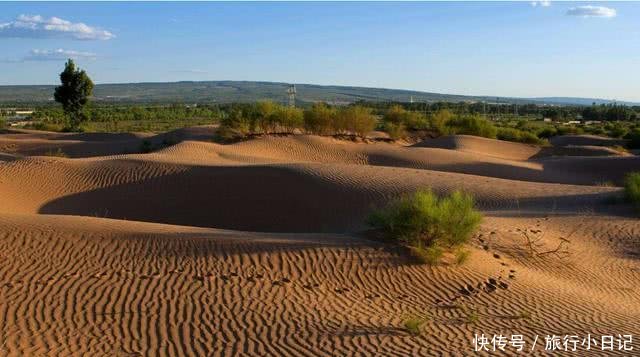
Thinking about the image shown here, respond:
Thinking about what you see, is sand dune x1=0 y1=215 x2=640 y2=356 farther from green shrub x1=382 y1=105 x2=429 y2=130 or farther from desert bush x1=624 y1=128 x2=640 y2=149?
green shrub x1=382 y1=105 x2=429 y2=130

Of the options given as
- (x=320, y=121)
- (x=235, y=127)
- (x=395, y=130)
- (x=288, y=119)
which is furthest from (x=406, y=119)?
(x=235, y=127)

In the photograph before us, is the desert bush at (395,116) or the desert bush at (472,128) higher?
the desert bush at (395,116)

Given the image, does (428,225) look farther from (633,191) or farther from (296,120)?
(296,120)

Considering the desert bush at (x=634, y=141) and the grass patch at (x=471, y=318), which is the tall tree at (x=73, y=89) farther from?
the grass patch at (x=471, y=318)

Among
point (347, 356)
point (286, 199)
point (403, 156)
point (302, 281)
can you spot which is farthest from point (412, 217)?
point (403, 156)

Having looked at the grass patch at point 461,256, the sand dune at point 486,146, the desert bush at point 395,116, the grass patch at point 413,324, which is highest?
the desert bush at point 395,116

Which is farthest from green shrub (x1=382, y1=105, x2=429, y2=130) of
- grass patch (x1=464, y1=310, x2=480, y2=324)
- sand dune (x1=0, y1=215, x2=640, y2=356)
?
grass patch (x1=464, y1=310, x2=480, y2=324)

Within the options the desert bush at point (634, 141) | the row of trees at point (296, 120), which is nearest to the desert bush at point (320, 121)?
the row of trees at point (296, 120)

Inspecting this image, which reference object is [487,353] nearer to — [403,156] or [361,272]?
[361,272]
